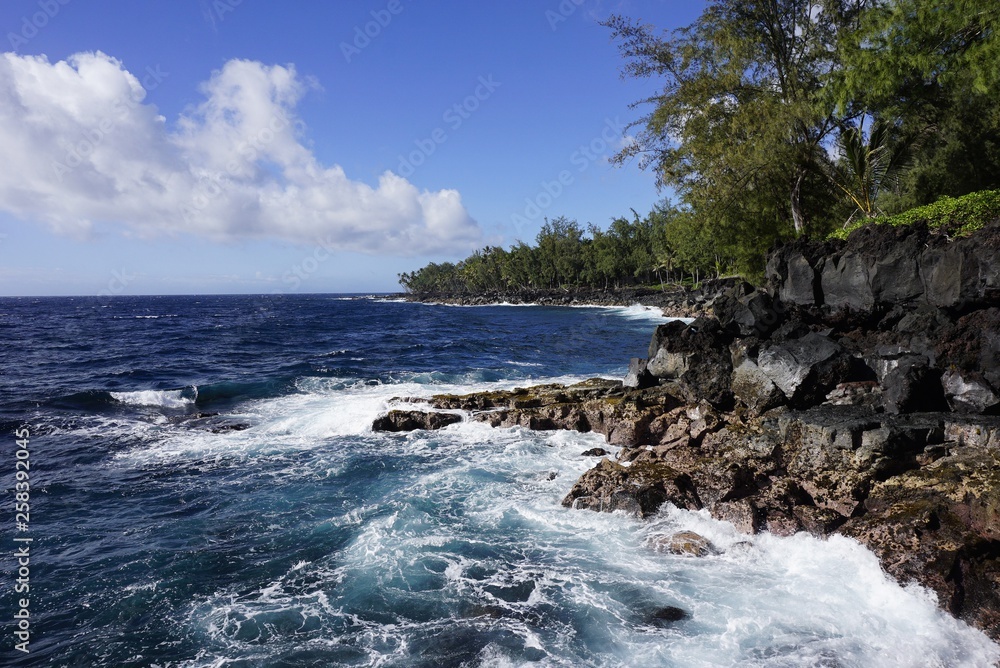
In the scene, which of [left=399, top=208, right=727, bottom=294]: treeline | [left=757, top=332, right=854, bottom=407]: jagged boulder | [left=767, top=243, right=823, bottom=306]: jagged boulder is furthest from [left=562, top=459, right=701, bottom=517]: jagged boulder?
[left=399, top=208, right=727, bottom=294]: treeline

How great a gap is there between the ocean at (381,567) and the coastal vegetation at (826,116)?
1444 cm

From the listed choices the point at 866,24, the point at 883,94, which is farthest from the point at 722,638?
the point at 866,24

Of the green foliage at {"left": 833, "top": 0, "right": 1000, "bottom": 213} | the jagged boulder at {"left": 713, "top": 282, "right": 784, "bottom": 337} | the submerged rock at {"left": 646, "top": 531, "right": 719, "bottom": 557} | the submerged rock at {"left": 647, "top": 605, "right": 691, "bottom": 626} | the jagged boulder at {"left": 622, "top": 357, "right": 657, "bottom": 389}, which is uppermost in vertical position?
the green foliage at {"left": 833, "top": 0, "right": 1000, "bottom": 213}

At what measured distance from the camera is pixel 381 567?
1074 centimetres

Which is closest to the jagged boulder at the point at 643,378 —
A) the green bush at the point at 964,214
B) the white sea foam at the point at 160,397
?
the green bush at the point at 964,214

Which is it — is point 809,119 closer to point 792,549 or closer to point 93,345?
point 792,549

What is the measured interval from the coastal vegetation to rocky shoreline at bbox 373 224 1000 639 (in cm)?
391

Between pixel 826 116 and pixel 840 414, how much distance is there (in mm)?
17233

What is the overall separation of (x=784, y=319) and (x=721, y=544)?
1119 cm

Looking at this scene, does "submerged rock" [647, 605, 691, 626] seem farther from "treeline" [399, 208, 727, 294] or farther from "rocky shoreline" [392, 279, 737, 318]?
"treeline" [399, 208, 727, 294]

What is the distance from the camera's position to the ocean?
833 cm

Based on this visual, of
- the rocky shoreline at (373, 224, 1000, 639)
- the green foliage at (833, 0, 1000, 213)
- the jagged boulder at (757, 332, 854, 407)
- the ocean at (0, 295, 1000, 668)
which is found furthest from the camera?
the green foliage at (833, 0, 1000, 213)

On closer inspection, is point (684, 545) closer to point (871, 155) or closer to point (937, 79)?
point (937, 79)

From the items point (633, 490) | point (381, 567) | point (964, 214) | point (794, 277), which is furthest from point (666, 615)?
point (964, 214)
